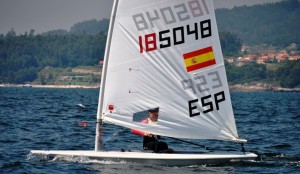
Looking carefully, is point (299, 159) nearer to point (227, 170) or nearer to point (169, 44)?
point (227, 170)

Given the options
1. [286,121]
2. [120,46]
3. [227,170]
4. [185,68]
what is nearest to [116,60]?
[120,46]

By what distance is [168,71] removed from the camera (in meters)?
21.4

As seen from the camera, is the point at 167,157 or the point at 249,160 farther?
the point at 249,160

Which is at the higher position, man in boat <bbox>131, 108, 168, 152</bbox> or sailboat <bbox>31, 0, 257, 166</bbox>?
sailboat <bbox>31, 0, 257, 166</bbox>

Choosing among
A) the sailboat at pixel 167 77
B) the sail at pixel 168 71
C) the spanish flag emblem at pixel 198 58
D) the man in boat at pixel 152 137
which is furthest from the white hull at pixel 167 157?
the spanish flag emblem at pixel 198 58

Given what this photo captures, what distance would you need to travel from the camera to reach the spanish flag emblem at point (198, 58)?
843 inches

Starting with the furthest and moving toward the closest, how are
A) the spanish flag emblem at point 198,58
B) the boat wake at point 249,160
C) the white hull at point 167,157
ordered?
the boat wake at point 249,160, the spanish flag emblem at point 198,58, the white hull at point 167,157

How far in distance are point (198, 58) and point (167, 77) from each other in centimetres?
107

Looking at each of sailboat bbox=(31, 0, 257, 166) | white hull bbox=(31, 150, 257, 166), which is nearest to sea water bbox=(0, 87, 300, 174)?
white hull bbox=(31, 150, 257, 166)

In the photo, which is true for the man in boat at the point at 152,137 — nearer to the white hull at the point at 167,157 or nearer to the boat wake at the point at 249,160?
the white hull at the point at 167,157

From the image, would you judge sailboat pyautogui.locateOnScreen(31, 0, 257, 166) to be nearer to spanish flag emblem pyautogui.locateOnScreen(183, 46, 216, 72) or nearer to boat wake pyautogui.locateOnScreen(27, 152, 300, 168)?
spanish flag emblem pyautogui.locateOnScreen(183, 46, 216, 72)

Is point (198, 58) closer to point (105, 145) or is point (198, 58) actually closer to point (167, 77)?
point (167, 77)

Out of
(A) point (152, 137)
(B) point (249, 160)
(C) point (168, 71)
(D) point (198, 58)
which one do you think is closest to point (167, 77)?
(C) point (168, 71)

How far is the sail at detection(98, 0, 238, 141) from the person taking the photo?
20938 mm
